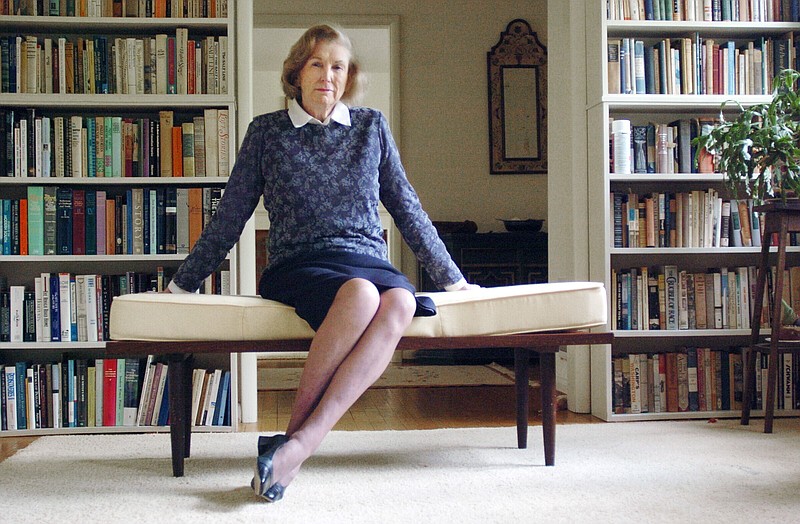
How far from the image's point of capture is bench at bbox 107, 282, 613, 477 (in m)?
2.38

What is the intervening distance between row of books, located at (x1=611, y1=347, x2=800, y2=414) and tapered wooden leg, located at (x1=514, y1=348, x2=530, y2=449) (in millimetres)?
887

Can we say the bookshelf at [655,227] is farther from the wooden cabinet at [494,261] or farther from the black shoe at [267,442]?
the wooden cabinet at [494,261]

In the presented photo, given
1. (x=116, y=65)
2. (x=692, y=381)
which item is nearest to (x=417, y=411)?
(x=692, y=381)

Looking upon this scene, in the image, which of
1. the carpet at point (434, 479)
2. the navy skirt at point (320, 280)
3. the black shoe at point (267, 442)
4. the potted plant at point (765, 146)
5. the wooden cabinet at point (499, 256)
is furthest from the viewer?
the wooden cabinet at point (499, 256)

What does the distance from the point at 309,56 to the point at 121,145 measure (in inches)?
45.4

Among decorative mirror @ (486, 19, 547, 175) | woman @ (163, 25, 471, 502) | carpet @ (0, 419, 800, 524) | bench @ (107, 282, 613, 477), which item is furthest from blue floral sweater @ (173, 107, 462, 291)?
decorative mirror @ (486, 19, 547, 175)

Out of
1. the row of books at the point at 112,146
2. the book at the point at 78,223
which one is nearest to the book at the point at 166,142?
the row of books at the point at 112,146

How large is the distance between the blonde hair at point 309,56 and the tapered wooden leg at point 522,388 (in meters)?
0.91

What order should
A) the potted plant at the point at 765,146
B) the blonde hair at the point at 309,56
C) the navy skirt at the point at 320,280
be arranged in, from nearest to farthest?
the navy skirt at the point at 320,280
the blonde hair at the point at 309,56
the potted plant at the point at 765,146

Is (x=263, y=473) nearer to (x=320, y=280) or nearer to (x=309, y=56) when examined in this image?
(x=320, y=280)

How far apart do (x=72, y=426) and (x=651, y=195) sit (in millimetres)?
2387

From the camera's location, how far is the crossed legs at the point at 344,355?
215 cm

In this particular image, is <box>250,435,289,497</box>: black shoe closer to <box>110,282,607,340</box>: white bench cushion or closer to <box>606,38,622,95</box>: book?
<box>110,282,607,340</box>: white bench cushion

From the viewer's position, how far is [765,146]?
3150mm
